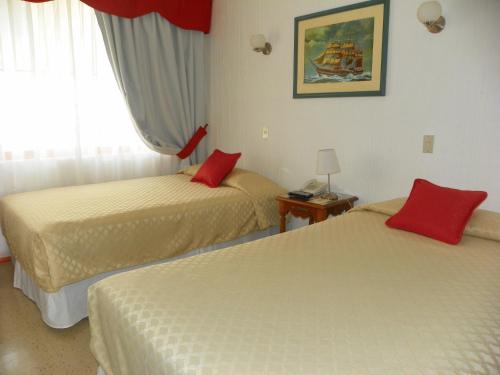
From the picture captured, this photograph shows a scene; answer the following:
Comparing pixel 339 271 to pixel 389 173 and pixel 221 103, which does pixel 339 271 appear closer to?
pixel 389 173

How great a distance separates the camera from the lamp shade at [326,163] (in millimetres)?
2844

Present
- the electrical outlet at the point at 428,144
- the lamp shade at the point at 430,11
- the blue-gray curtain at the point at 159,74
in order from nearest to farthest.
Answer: the lamp shade at the point at 430,11 → the electrical outlet at the point at 428,144 → the blue-gray curtain at the point at 159,74

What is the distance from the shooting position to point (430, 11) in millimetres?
2295

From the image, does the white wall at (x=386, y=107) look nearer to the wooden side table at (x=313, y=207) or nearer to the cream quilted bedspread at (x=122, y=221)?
the wooden side table at (x=313, y=207)

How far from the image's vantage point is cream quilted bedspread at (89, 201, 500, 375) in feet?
3.64

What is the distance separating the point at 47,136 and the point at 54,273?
1561 mm

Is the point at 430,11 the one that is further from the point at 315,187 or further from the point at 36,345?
the point at 36,345

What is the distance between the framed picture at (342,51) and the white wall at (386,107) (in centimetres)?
7

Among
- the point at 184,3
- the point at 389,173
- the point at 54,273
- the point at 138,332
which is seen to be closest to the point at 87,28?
the point at 184,3

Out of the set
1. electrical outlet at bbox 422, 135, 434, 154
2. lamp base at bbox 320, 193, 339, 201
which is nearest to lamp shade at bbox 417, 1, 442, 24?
electrical outlet at bbox 422, 135, 434, 154

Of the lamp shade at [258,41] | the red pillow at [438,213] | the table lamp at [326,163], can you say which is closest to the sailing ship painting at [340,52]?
the lamp shade at [258,41]

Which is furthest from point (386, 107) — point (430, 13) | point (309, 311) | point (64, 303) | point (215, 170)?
point (64, 303)

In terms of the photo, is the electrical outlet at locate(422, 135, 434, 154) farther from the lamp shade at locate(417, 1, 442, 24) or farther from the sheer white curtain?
the sheer white curtain

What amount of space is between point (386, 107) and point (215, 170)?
1472 millimetres
